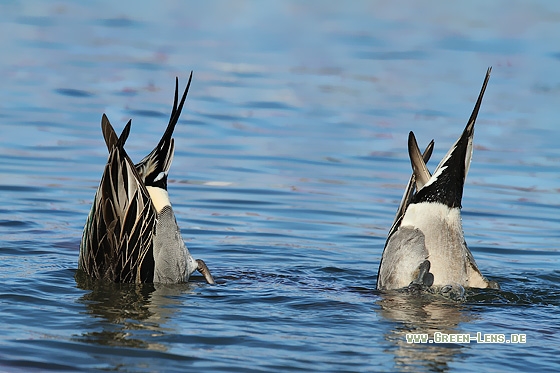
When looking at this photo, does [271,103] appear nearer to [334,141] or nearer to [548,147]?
[334,141]

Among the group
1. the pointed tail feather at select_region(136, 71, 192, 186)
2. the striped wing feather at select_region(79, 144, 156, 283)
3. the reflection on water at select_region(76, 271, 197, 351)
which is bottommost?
the reflection on water at select_region(76, 271, 197, 351)

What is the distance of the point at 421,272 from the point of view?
6668 mm

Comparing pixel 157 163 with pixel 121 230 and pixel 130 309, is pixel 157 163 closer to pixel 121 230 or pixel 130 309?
pixel 121 230

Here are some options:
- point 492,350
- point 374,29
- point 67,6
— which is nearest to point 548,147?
point 492,350

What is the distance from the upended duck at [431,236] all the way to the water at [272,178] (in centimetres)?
19

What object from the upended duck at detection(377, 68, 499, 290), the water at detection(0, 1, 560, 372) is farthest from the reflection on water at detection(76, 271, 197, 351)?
the upended duck at detection(377, 68, 499, 290)

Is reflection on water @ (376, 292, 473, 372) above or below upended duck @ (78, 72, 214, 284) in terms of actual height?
below

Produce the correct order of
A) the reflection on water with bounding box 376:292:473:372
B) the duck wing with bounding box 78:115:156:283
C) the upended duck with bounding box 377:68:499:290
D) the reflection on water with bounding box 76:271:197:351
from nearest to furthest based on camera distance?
the reflection on water with bounding box 376:292:473:372
the reflection on water with bounding box 76:271:197:351
the upended duck with bounding box 377:68:499:290
the duck wing with bounding box 78:115:156:283

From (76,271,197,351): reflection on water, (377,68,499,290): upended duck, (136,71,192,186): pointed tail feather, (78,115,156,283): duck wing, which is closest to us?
(76,271,197,351): reflection on water

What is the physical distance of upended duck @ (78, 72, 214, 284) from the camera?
6695 mm

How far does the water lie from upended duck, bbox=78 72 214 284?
0.19 m

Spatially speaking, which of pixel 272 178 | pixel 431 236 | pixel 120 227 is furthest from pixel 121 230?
pixel 272 178

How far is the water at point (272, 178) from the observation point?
547cm

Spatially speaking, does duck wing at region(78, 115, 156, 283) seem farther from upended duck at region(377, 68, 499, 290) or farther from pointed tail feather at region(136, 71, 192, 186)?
upended duck at region(377, 68, 499, 290)
